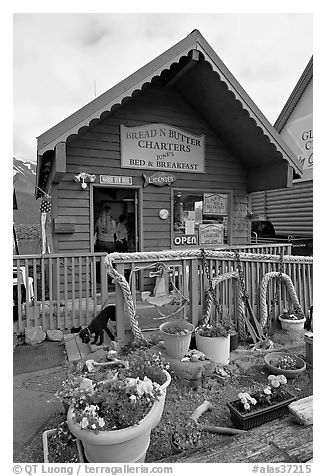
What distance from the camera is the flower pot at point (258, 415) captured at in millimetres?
2252

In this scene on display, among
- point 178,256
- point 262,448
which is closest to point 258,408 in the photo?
point 262,448

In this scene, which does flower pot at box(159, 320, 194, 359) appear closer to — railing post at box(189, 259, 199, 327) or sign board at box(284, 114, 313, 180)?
railing post at box(189, 259, 199, 327)

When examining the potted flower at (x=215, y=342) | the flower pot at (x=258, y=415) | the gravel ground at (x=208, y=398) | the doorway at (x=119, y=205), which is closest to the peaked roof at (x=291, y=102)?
the doorway at (x=119, y=205)

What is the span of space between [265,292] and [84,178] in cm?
336

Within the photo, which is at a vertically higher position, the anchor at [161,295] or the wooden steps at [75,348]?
the anchor at [161,295]

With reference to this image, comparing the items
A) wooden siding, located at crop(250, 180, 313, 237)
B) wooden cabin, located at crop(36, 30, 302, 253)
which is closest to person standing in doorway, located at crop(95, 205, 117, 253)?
wooden cabin, located at crop(36, 30, 302, 253)

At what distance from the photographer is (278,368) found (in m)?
3.12

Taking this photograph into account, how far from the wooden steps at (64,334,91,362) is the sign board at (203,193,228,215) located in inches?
138

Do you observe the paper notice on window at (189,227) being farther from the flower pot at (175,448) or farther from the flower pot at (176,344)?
the flower pot at (175,448)

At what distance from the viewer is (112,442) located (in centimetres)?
172

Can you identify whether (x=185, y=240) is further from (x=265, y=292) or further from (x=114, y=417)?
(x=114, y=417)

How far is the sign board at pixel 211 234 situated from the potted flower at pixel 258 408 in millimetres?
4095

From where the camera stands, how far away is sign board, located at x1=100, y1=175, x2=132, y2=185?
215 inches
